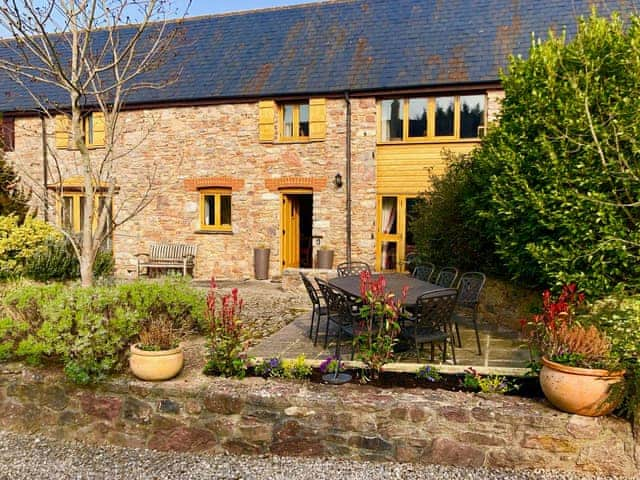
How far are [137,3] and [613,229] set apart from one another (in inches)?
213

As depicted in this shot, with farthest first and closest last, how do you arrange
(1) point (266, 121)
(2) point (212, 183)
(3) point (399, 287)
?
(2) point (212, 183)
(1) point (266, 121)
(3) point (399, 287)

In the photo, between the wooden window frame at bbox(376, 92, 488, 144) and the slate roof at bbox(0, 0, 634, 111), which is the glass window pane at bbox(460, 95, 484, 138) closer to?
the wooden window frame at bbox(376, 92, 488, 144)

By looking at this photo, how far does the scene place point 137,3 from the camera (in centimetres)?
545

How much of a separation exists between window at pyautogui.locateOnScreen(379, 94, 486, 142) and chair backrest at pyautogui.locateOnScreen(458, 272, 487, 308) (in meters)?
5.91

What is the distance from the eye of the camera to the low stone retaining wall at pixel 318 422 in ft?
12.0

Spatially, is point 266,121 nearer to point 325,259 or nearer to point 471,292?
point 325,259

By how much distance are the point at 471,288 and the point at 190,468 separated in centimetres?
378

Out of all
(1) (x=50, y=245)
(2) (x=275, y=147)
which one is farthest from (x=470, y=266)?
(1) (x=50, y=245)

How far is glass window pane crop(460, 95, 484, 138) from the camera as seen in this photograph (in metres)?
11.3

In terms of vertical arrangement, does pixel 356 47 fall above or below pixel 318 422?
above

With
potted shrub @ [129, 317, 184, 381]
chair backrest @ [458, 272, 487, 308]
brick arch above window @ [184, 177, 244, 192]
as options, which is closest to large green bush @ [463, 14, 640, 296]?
chair backrest @ [458, 272, 487, 308]

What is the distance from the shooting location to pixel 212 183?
13.0 meters

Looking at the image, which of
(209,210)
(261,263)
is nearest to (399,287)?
(261,263)

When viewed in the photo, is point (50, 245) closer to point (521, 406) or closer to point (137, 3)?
point (137, 3)
